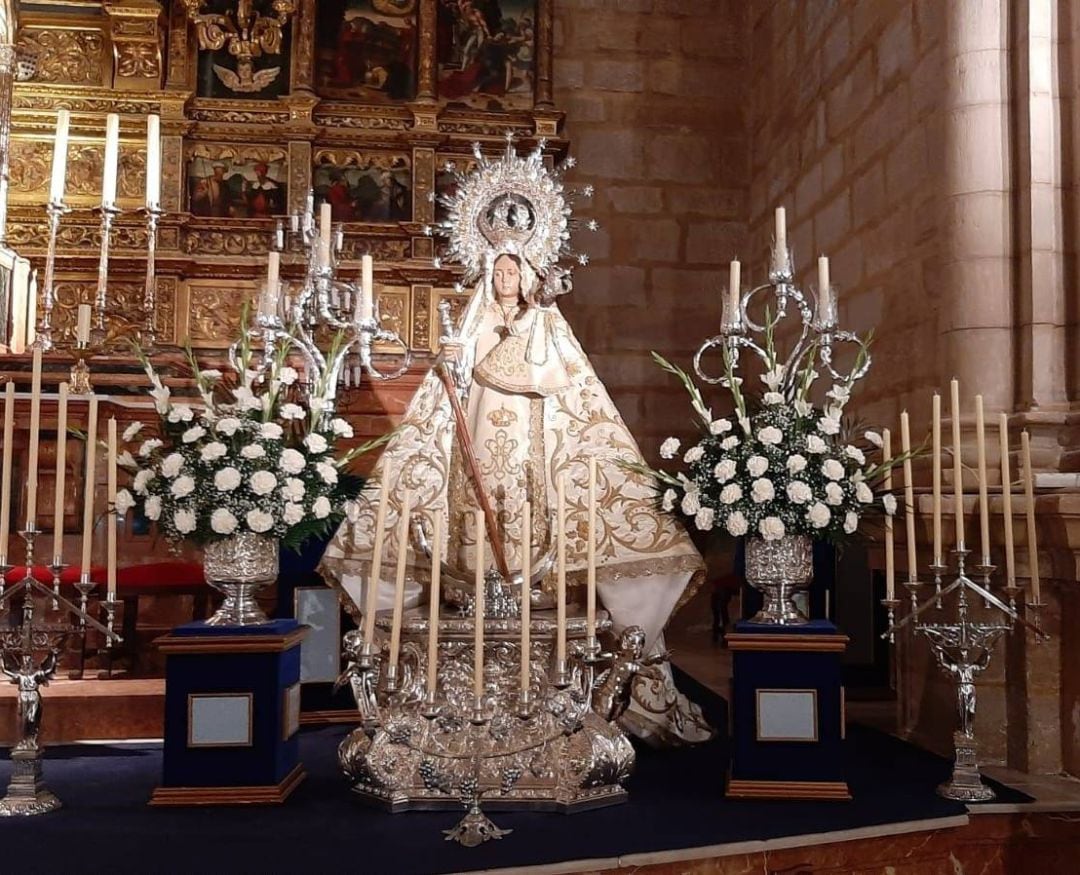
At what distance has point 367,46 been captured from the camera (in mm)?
7777

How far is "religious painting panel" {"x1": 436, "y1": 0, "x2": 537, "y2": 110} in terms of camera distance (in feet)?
25.5

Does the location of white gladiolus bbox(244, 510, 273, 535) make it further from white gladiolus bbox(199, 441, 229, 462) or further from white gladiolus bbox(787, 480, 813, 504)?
white gladiolus bbox(787, 480, 813, 504)

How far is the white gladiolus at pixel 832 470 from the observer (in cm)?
381

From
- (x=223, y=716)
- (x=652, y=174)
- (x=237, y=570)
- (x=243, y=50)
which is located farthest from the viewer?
(x=652, y=174)

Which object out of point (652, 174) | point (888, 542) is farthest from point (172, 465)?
point (652, 174)

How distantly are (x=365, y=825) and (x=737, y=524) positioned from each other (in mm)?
1521

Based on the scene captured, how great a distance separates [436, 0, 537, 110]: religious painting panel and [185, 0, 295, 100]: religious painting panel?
1.07m

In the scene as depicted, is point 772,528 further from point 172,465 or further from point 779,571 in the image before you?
point 172,465

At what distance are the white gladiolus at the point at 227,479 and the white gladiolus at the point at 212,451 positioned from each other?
2.1 inches

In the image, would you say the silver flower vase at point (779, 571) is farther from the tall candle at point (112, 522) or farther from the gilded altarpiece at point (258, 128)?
the gilded altarpiece at point (258, 128)

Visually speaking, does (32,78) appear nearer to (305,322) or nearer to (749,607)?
(305,322)

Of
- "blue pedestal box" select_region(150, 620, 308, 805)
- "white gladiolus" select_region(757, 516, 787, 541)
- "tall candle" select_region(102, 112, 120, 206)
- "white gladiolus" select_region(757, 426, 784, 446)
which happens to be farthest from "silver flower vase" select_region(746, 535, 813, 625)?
"tall candle" select_region(102, 112, 120, 206)

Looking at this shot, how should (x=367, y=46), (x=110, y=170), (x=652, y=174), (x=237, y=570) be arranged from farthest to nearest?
(x=652, y=174), (x=367, y=46), (x=110, y=170), (x=237, y=570)

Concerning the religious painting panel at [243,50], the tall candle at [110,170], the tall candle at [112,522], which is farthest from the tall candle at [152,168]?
the tall candle at [112,522]
